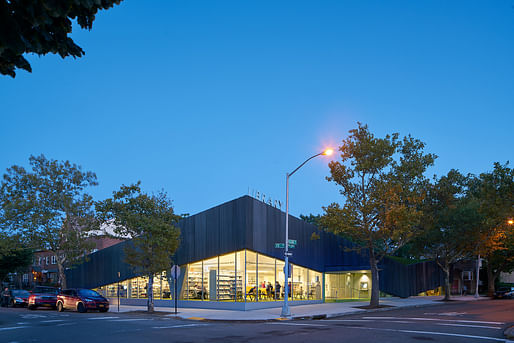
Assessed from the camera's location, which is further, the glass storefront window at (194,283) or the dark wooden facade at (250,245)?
the glass storefront window at (194,283)

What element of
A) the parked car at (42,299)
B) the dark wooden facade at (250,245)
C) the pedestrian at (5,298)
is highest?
the dark wooden facade at (250,245)

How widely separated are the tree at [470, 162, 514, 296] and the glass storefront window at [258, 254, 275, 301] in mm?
13947

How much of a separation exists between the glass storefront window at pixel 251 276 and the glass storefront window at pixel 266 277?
47cm

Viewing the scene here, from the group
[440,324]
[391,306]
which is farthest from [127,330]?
[391,306]

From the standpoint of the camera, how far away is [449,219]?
1561 inches

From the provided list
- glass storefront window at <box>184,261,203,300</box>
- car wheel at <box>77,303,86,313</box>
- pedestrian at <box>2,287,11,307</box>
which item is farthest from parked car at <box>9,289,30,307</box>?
glass storefront window at <box>184,261,203,300</box>

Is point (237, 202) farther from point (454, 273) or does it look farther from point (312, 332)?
point (454, 273)

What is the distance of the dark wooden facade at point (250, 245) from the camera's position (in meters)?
29.7

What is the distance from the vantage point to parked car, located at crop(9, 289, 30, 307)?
3678 cm

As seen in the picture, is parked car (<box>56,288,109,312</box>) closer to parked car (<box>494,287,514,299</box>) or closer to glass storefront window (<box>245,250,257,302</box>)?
glass storefront window (<box>245,250,257,302</box>)

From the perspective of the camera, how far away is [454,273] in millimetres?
56156

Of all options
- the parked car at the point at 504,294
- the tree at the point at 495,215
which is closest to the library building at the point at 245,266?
the tree at the point at 495,215

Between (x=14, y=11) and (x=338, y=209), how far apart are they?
27.3m

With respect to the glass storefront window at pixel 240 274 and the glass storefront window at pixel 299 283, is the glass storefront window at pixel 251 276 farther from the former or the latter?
the glass storefront window at pixel 299 283
